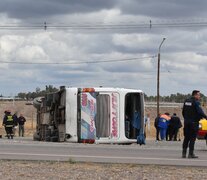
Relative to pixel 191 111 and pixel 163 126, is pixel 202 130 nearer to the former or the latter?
pixel 191 111

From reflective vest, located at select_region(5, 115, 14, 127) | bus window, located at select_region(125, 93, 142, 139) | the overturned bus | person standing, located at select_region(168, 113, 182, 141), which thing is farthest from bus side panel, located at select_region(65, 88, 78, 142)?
reflective vest, located at select_region(5, 115, 14, 127)

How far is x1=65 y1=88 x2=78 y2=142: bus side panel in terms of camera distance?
20656 millimetres

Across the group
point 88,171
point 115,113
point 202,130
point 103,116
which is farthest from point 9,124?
point 88,171

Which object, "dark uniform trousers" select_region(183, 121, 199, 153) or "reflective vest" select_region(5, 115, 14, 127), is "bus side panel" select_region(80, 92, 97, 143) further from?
"reflective vest" select_region(5, 115, 14, 127)

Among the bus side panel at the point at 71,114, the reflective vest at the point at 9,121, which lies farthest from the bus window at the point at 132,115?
the reflective vest at the point at 9,121

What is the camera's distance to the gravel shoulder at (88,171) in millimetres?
10406

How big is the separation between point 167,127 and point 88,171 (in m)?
18.2

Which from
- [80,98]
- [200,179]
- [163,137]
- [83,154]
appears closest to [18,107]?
[163,137]

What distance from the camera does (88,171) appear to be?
11.2 meters

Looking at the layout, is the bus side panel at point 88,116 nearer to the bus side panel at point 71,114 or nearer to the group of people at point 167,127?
the bus side panel at point 71,114

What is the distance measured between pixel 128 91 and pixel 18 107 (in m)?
62.4

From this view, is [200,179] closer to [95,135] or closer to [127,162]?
[127,162]

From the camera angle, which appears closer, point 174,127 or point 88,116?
point 88,116

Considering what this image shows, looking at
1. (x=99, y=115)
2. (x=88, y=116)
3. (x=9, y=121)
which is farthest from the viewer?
(x=9, y=121)
